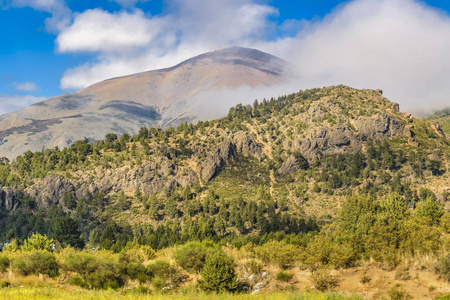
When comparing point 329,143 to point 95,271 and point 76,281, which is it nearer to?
point 95,271

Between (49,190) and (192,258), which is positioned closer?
(192,258)

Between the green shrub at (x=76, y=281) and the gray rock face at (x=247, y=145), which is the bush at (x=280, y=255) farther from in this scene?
the gray rock face at (x=247, y=145)

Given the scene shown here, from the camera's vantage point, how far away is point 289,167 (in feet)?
436

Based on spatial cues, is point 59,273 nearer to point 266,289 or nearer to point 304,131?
point 266,289

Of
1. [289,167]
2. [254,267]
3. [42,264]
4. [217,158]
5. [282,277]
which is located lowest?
[282,277]

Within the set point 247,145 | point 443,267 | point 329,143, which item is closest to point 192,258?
point 443,267

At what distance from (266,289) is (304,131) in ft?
393

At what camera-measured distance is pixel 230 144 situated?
14212 cm

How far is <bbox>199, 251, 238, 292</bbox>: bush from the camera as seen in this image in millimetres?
26719

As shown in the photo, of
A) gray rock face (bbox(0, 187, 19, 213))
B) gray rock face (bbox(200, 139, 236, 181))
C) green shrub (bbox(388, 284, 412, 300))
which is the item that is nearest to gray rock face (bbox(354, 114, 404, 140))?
gray rock face (bbox(200, 139, 236, 181))

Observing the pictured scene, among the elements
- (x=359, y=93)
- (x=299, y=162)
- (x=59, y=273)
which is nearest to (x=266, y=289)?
(x=59, y=273)

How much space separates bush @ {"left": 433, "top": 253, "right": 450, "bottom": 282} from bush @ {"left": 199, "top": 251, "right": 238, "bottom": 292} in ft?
46.6

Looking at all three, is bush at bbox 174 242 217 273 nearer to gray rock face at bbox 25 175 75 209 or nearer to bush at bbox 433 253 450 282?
bush at bbox 433 253 450 282

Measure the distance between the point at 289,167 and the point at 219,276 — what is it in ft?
357
